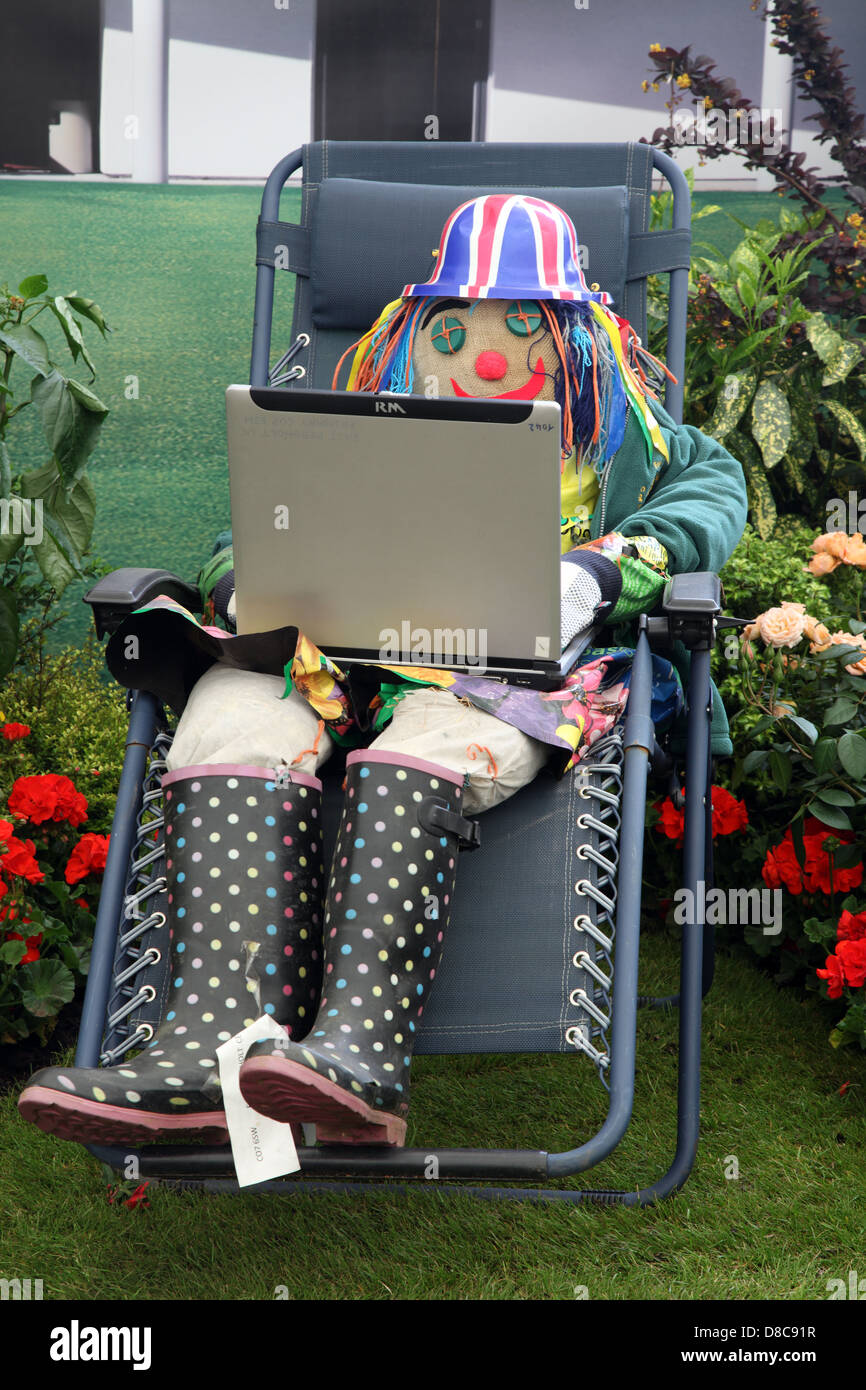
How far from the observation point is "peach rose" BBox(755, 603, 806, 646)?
2648mm

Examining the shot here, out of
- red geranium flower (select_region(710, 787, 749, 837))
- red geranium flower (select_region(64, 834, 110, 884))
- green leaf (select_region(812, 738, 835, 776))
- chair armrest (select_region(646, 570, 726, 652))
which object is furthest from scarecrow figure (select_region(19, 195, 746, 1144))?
red geranium flower (select_region(64, 834, 110, 884))

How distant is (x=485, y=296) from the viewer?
7.68 ft

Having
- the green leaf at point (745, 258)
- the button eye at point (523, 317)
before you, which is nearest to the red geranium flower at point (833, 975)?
the button eye at point (523, 317)

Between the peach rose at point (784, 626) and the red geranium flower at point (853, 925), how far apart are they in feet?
1.94

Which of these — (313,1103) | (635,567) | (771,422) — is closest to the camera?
(313,1103)

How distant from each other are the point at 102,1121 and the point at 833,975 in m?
1.46

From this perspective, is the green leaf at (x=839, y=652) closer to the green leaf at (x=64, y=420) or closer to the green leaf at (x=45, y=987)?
the green leaf at (x=64, y=420)

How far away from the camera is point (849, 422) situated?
3934 millimetres

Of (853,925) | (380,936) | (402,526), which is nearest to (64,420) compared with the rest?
(402,526)

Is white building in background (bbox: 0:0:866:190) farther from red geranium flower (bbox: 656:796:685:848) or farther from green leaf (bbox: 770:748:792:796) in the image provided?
green leaf (bbox: 770:748:792:796)

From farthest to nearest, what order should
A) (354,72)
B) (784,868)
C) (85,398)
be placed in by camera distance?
(354,72), (784,868), (85,398)

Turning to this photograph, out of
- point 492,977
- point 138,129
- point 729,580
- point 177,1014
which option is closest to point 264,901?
point 177,1014

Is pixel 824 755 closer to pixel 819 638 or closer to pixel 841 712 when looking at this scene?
pixel 841 712

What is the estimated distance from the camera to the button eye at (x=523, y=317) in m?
2.38
